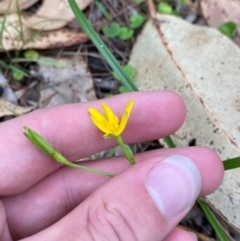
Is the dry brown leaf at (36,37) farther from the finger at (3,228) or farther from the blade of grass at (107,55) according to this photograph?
the finger at (3,228)

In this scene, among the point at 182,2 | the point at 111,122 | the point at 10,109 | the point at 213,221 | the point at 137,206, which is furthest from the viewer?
the point at 182,2

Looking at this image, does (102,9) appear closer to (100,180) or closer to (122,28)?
(122,28)

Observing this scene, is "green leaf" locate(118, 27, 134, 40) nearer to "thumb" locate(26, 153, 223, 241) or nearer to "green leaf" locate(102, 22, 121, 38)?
"green leaf" locate(102, 22, 121, 38)

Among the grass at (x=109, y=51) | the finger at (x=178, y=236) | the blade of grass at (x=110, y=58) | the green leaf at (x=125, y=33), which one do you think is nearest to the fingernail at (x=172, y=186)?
the finger at (x=178, y=236)

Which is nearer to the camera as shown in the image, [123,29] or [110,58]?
[110,58]

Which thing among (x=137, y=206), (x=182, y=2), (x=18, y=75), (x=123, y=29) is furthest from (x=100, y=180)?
(x=182, y=2)

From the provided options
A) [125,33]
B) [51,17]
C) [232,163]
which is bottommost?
[232,163]

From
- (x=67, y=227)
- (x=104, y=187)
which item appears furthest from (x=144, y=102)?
(x=67, y=227)
